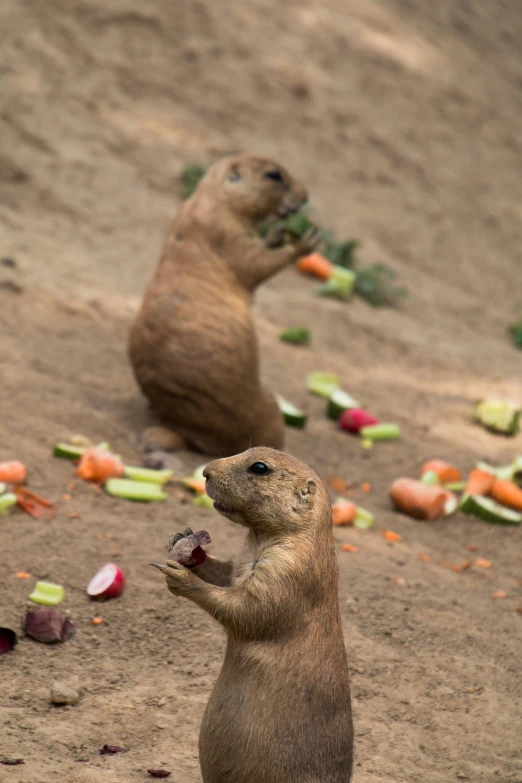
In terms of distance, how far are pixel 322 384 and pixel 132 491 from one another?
3.05 m

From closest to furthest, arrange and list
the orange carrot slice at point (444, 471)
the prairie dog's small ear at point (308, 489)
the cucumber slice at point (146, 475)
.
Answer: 1. the prairie dog's small ear at point (308, 489)
2. the cucumber slice at point (146, 475)
3. the orange carrot slice at point (444, 471)

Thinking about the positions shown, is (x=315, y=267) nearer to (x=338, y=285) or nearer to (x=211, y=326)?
(x=338, y=285)

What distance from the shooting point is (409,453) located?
7.48 metres

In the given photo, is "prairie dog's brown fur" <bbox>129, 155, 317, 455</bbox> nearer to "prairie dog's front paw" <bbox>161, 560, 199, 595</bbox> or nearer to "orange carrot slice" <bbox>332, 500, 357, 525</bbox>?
"orange carrot slice" <bbox>332, 500, 357, 525</bbox>

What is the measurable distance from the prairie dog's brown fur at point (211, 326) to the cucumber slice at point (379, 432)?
1185 millimetres

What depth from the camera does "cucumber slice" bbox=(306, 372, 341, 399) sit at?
8.27 metres

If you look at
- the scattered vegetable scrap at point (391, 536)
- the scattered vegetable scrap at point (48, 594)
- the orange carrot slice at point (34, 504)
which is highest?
the scattered vegetable scrap at point (391, 536)

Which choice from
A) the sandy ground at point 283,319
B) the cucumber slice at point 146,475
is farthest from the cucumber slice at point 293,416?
the cucumber slice at point 146,475

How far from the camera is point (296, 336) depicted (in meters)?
9.06

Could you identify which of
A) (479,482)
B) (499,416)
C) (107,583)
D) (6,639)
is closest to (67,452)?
(107,583)

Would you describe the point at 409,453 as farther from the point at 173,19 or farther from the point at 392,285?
the point at 173,19

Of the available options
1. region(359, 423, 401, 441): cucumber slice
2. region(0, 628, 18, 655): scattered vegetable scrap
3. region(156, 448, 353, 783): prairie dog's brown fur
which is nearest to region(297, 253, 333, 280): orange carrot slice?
region(359, 423, 401, 441): cucumber slice

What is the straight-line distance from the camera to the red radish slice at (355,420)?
7.61 meters

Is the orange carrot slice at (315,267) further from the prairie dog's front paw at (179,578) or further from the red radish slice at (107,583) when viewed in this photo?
the prairie dog's front paw at (179,578)
